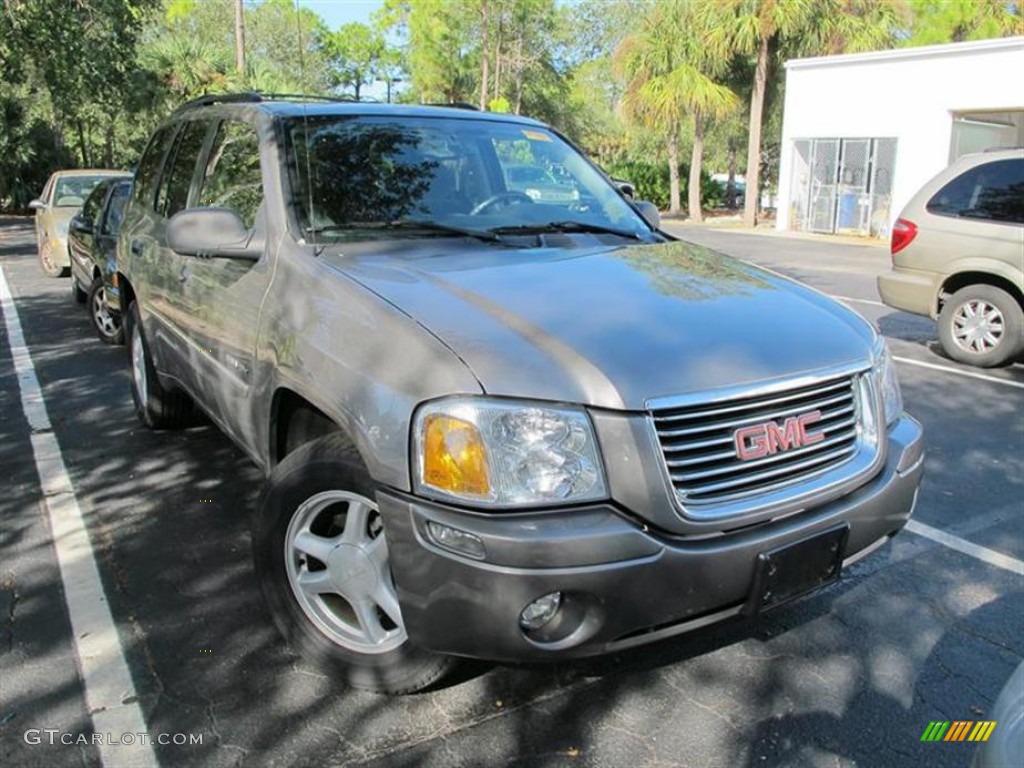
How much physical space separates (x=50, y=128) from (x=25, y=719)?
34.5 metres

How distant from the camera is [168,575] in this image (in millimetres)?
3596

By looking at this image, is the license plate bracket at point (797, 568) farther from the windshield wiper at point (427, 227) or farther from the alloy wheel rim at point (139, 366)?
the alloy wheel rim at point (139, 366)

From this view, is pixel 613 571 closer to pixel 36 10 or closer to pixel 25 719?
pixel 25 719

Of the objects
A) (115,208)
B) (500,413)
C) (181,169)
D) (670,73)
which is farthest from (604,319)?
(670,73)

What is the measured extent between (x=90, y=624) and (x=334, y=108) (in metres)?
2.31

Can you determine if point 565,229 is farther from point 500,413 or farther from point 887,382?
point 500,413

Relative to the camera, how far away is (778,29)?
86.2 feet

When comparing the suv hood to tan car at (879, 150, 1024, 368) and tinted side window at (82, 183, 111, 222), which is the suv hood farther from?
tinted side window at (82, 183, 111, 222)

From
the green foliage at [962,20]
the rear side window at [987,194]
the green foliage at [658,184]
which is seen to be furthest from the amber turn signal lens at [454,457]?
the green foliage at [962,20]

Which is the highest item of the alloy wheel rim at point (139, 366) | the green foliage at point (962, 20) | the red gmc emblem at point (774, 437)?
the green foliage at point (962, 20)

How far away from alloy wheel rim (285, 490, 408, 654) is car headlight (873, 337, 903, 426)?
171cm

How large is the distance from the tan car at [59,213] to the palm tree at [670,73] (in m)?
19.7

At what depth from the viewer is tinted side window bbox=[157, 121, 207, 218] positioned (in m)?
4.41

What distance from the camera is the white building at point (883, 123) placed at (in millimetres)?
20891
